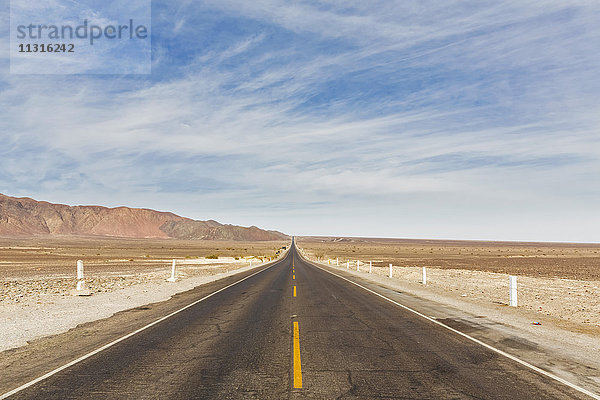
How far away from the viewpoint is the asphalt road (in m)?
5.55

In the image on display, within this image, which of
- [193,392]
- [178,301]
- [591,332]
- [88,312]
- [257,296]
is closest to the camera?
[193,392]

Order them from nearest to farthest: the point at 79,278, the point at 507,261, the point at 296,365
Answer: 1. the point at 296,365
2. the point at 79,278
3. the point at 507,261

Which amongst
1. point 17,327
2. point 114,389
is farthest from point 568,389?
point 17,327

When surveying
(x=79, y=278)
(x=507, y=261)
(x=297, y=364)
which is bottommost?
(x=507, y=261)

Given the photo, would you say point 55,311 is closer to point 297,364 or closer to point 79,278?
point 79,278

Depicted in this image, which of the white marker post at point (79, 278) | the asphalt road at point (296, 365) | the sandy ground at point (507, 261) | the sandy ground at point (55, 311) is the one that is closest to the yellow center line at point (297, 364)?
the asphalt road at point (296, 365)

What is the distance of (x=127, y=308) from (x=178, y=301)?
83.3 inches

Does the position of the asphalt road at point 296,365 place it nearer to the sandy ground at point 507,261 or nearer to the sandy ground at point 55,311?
the sandy ground at point 55,311

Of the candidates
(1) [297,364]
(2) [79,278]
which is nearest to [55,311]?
(2) [79,278]

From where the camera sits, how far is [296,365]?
6.78 m

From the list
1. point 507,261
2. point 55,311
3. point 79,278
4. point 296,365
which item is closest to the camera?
point 296,365

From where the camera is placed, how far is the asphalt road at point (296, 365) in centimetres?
555

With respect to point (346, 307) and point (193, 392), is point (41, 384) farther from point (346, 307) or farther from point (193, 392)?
point (346, 307)

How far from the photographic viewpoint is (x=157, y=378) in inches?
242
